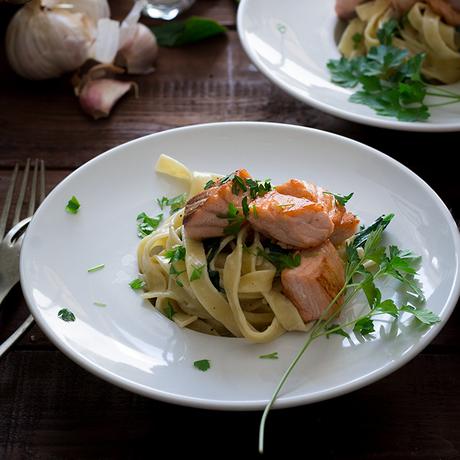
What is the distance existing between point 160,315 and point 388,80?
1396 millimetres

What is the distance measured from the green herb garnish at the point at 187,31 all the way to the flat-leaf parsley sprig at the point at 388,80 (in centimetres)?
81

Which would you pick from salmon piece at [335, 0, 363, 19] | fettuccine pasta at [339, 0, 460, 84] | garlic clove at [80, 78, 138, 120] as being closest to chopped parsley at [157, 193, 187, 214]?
garlic clove at [80, 78, 138, 120]

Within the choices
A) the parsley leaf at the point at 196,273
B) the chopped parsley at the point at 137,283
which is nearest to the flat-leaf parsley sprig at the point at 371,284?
the parsley leaf at the point at 196,273

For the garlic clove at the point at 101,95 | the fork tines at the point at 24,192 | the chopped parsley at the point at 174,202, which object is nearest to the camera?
the chopped parsley at the point at 174,202

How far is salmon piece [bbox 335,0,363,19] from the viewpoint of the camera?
3249 mm

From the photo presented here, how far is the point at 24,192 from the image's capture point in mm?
2758

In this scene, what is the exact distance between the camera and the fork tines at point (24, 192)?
258 centimetres

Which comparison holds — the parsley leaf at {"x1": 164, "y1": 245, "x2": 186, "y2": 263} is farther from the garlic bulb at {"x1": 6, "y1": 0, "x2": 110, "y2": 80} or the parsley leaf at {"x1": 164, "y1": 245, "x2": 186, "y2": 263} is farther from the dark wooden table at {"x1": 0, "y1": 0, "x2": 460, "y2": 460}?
the garlic bulb at {"x1": 6, "y1": 0, "x2": 110, "y2": 80}

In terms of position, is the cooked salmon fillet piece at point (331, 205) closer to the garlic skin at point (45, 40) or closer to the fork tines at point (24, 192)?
the fork tines at point (24, 192)

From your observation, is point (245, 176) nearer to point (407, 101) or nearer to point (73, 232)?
point (73, 232)

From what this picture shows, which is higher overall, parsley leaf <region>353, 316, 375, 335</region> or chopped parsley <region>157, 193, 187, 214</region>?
parsley leaf <region>353, 316, 375, 335</region>

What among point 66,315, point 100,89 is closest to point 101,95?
point 100,89

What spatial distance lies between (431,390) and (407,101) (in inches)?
42.4

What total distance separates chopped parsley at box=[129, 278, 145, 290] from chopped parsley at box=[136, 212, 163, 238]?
0.17 m
